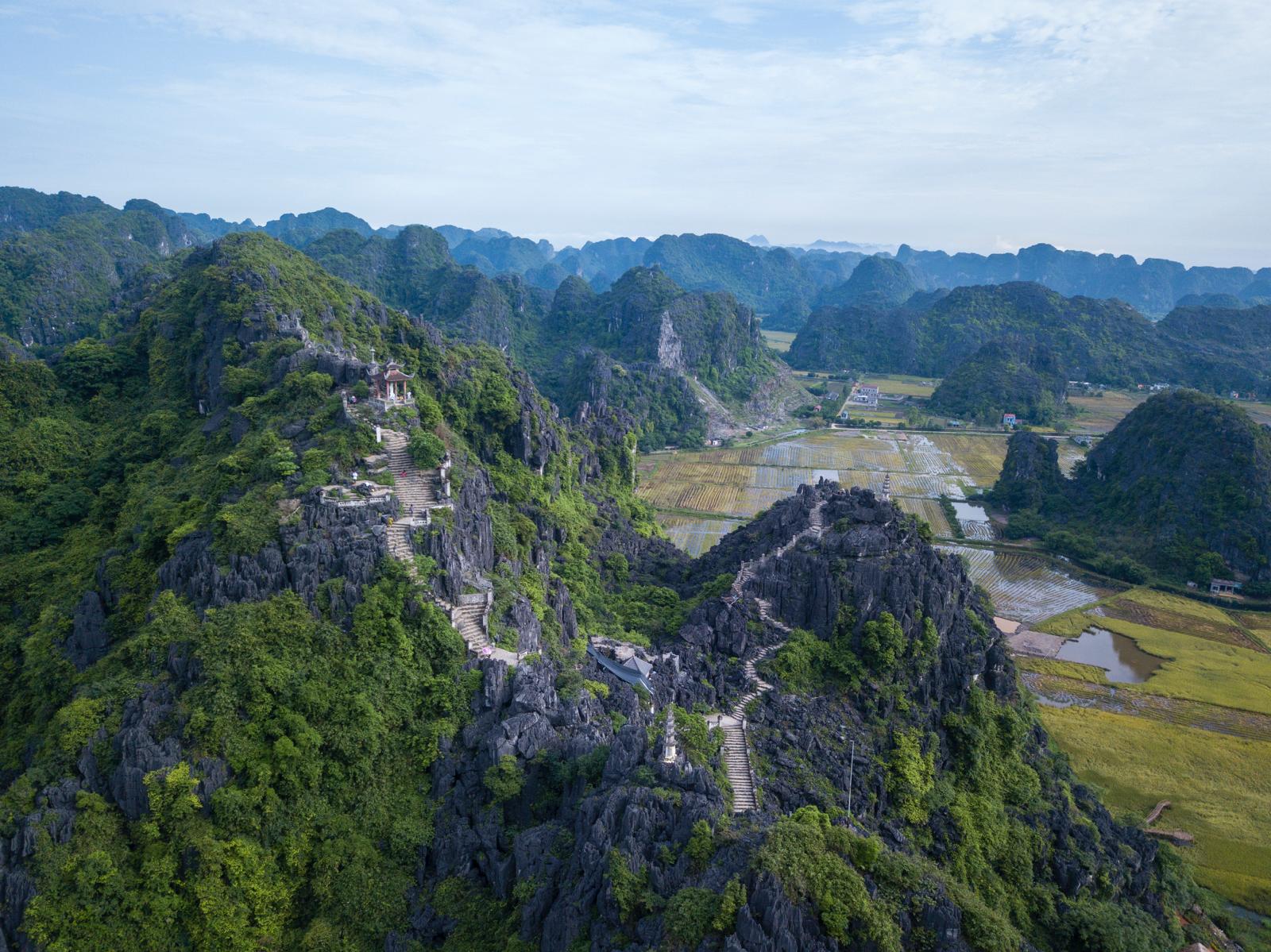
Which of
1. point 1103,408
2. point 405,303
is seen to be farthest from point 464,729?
point 1103,408

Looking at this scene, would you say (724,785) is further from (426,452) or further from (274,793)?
(426,452)

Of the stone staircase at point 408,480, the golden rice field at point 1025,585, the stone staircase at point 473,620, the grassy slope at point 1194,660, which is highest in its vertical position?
the stone staircase at point 408,480

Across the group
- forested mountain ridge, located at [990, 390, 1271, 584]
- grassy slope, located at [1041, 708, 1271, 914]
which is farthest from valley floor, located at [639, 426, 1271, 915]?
forested mountain ridge, located at [990, 390, 1271, 584]

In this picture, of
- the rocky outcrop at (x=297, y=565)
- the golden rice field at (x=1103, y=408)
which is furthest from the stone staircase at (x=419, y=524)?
the golden rice field at (x=1103, y=408)

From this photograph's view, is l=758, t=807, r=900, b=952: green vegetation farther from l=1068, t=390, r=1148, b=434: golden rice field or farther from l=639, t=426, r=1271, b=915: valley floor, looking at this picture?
l=1068, t=390, r=1148, b=434: golden rice field

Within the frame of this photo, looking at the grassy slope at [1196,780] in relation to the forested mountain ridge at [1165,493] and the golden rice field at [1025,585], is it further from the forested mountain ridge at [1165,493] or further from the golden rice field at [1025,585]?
the forested mountain ridge at [1165,493]

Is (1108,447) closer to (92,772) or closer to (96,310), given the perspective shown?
(92,772)

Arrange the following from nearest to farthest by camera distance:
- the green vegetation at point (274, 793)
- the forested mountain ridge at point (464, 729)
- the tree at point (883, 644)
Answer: the forested mountain ridge at point (464, 729), the green vegetation at point (274, 793), the tree at point (883, 644)
